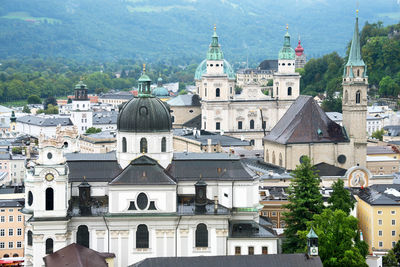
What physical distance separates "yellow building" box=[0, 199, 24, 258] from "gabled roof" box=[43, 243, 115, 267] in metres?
18.1

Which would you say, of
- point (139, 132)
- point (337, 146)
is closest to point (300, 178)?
point (139, 132)

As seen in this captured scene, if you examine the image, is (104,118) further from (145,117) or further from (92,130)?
(145,117)

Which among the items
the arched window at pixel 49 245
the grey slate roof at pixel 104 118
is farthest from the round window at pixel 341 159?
the grey slate roof at pixel 104 118

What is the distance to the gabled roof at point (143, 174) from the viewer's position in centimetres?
6166

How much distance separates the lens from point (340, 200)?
6925 centimetres

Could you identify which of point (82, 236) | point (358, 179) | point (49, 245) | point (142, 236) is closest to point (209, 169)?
point (142, 236)

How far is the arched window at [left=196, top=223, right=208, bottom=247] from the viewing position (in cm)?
6194

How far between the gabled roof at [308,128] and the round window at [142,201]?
2822cm

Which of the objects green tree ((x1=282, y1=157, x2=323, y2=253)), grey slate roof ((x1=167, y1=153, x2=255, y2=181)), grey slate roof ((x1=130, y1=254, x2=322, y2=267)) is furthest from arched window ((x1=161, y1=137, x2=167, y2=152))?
grey slate roof ((x1=130, y1=254, x2=322, y2=267))

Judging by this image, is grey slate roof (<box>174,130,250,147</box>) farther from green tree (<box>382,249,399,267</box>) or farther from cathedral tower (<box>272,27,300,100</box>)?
green tree (<box>382,249,399,267</box>)

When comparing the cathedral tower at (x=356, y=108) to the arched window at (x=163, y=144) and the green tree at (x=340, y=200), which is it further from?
the arched window at (x=163, y=144)

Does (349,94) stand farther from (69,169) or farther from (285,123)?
(69,169)

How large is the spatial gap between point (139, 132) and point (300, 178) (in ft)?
40.2

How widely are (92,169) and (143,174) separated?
13.6 feet
